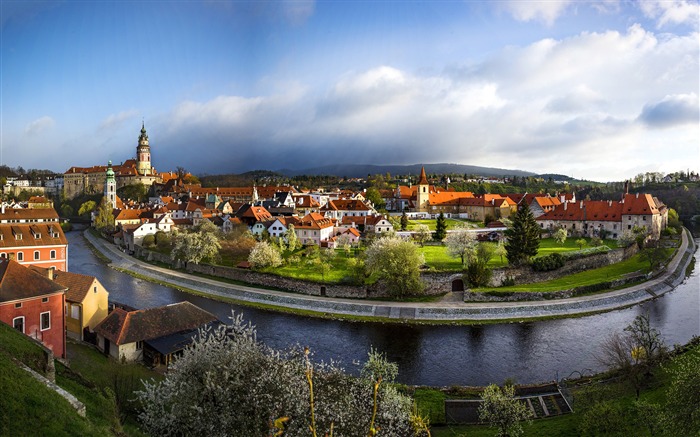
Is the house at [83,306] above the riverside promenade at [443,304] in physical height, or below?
above

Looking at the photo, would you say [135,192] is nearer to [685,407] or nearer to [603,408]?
[603,408]

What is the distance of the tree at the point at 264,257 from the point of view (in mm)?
39281

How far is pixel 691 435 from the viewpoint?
964cm

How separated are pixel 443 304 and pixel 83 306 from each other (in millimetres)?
21620

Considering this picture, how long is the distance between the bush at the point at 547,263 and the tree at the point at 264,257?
2139cm

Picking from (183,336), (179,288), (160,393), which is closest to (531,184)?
(179,288)

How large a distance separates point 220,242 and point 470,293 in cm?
2616

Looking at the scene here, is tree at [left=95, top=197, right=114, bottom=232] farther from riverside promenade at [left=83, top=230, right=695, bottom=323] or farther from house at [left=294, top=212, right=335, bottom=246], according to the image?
riverside promenade at [left=83, top=230, right=695, bottom=323]

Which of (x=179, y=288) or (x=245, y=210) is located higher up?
(x=245, y=210)

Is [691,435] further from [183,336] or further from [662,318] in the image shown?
[662,318]

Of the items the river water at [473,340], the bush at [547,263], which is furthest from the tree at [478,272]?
the river water at [473,340]

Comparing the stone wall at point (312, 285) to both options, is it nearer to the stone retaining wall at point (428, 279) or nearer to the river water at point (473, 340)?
the stone retaining wall at point (428, 279)

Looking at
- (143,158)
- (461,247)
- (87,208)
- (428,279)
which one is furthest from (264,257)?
(143,158)

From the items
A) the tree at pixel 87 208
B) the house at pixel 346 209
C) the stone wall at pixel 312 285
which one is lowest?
the stone wall at pixel 312 285
